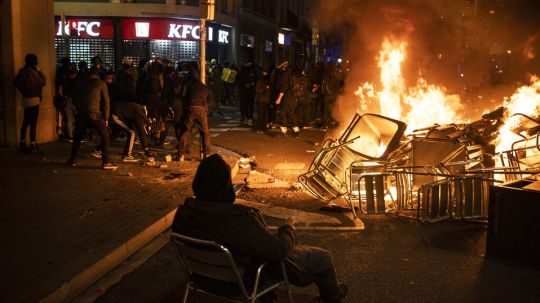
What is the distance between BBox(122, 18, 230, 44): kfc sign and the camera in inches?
957

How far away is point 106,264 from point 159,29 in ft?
68.1

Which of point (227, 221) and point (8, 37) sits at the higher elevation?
point (8, 37)

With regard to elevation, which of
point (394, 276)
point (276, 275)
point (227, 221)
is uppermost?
point (227, 221)

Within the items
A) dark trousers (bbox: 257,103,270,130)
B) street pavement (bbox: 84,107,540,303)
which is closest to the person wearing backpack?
street pavement (bbox: 84,107,540,303)

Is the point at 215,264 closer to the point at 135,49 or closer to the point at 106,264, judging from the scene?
the point at 106,264

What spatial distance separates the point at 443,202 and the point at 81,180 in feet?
17.3

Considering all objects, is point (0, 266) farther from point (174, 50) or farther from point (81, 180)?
point (174, 50)

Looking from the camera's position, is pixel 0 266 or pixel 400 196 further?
pixel 400 196

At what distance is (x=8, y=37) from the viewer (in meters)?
11.0

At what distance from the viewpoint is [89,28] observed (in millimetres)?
24172

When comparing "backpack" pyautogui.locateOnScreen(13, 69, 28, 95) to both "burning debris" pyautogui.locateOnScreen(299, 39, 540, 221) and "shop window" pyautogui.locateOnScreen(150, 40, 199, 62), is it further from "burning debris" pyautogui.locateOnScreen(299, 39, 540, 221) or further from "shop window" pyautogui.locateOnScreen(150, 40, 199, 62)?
"shop window" pyautogui.locateOnScreen(150, 40, 199, 62)

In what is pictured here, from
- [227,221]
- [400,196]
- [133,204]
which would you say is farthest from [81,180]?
[227,221]

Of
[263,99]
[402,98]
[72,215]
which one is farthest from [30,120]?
[402,98]

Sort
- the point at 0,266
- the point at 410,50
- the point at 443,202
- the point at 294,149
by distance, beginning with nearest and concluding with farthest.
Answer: the point at 0,266 < the point at 443,202 < the point at 294,149 < the point at 410,50
